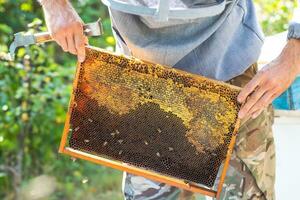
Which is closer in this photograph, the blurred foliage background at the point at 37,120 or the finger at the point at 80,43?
the finger at the point at 80,43

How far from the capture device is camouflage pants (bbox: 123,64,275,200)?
7.18 ft

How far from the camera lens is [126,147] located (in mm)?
2172

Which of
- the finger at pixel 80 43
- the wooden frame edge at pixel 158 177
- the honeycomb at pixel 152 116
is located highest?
the finger at pixel 80 43

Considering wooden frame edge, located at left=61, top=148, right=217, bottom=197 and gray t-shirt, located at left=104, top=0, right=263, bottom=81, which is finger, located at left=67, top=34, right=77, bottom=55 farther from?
wooden frame edge, located at left=61, top=148, right=217, bottom=197

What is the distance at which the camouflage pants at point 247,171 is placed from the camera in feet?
7.18

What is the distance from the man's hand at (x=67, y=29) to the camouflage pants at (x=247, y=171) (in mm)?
496

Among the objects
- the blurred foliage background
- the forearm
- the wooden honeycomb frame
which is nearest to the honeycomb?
the wooden honeycomb frame

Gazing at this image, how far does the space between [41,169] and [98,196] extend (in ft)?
1.13

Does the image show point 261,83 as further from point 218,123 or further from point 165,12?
point 165,12

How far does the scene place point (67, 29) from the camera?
1.98 meters

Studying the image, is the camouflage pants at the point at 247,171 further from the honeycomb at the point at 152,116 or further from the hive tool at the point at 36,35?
the hive tool at the point at 36,35

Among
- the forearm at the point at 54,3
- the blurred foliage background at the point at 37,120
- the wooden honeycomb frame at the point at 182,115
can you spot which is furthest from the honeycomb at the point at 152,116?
the blurred foliage background at the point at 37,120

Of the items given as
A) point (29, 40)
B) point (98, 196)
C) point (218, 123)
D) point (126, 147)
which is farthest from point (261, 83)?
point (98, 196)

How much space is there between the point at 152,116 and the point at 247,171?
35 centimetres
